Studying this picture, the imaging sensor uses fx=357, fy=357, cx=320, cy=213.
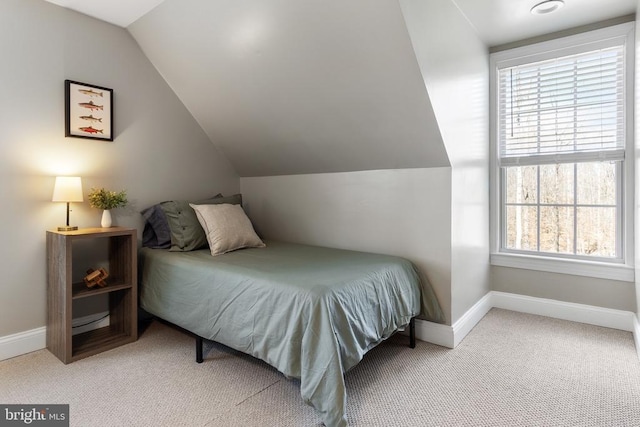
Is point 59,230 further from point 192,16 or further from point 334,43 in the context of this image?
point 334,43

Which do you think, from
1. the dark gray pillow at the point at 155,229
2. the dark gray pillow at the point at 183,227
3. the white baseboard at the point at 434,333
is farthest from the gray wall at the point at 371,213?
the dark gray pillow at the point at 155,229

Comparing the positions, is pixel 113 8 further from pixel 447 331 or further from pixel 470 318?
pixel 470 318

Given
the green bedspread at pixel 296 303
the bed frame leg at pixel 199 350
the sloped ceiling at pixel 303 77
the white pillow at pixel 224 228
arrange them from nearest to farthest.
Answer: the green bedspread at pixel 296 303 → the sloped ceiling at pixel 303 77 → the bed frame leg at pixel 199 350 → the white pillow at pixel 224 228

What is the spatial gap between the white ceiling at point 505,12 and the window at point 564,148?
155 millimetres

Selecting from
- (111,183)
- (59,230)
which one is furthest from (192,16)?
(59,230)

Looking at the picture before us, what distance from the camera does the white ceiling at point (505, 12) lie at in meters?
2.40

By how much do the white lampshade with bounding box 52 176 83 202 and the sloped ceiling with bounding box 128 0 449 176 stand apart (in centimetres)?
118

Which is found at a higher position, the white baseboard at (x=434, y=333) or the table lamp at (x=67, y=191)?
the table lamp at (x=67, y=191)

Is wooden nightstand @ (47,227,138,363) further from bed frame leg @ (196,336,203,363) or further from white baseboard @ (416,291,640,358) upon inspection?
white baseboard @ (416,291,640,358)

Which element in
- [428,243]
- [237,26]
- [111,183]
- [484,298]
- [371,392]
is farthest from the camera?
[484,298]

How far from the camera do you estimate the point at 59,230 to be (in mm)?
2346

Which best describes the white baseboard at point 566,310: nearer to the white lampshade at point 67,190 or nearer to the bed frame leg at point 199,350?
the bed frame leg at point 199,350

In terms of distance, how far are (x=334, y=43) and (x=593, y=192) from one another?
92.0 inches

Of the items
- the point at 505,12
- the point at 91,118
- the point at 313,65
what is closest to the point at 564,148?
the point at 505,12
